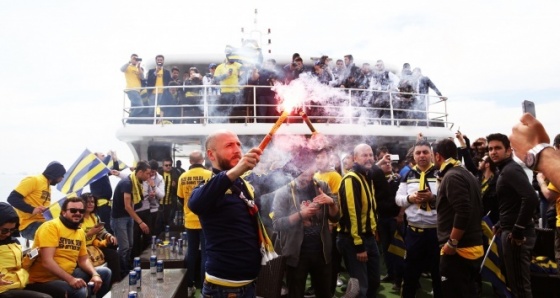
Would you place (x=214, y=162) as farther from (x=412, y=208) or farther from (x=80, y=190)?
(x=80, y=190)

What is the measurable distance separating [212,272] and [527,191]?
3.21 metres

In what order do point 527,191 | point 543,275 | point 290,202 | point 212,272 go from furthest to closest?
1. point 543,275
2. point 290,202
3. point 527,191
4. point 212,272

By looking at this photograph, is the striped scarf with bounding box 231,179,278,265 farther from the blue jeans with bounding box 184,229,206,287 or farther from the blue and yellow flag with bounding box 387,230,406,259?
the blue and yellow flag with bounding box 387,230,406,259

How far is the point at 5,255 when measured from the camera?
401 cm

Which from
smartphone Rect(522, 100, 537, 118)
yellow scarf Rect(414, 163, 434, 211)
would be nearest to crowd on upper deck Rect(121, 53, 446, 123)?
yellow scarf Rect(414, 163, 434, 211)

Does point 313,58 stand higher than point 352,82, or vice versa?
point 313,58

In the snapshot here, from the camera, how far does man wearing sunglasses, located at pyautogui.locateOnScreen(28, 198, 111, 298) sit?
14.6ft

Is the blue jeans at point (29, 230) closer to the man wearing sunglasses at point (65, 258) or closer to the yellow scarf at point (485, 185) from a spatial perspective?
the man wearing sunglasses at point (65, 258)

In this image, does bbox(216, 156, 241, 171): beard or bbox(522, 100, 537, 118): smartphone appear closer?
bbox(522, 100, 537, 118): smartphone

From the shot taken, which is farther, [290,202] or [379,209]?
[379,209]

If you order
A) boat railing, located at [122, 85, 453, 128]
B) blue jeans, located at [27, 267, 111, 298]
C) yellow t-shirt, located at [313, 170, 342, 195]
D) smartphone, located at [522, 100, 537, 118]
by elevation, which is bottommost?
blue jeans, located at [27, 267, 111, 298]

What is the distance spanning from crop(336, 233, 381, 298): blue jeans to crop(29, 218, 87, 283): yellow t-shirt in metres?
3.20

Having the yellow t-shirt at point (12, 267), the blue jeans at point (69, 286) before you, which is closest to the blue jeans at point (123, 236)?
the blue jeans at point (69, 286)

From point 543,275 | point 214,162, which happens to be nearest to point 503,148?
point 543,275
